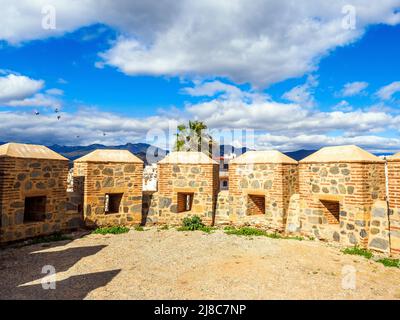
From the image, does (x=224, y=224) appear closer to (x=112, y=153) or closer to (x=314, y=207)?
(x=314, y=207)

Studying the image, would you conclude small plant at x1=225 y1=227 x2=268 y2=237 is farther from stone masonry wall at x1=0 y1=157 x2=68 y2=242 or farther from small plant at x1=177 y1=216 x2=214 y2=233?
stone masonry wall at x1=0 y1=157 x2=68 y2=242

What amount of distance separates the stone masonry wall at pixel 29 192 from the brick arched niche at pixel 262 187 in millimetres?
6309

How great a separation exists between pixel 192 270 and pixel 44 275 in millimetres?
3215

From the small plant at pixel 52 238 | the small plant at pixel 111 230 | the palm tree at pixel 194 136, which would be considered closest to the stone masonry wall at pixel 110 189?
the small plant at pixel 111 230

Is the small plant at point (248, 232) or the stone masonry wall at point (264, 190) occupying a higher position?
the stone masonry wall at point (264, 190)

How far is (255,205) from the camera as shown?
1110 centimetres

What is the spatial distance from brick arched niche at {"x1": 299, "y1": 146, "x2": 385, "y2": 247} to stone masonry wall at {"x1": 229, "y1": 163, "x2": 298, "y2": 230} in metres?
0.62

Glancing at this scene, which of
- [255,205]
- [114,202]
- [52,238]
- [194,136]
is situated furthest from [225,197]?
[194,136]

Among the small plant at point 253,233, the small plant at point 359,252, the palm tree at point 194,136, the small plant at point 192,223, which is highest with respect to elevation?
the palm tree at point 194,136

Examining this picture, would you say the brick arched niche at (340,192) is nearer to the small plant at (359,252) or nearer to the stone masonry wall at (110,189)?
the small plant at (359,252)

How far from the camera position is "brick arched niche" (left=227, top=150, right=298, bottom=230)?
32.7 feet

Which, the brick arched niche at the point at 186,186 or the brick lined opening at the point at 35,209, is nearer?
the brick lined opening at the point at 35,209

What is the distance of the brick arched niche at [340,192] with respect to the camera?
8.11 m
